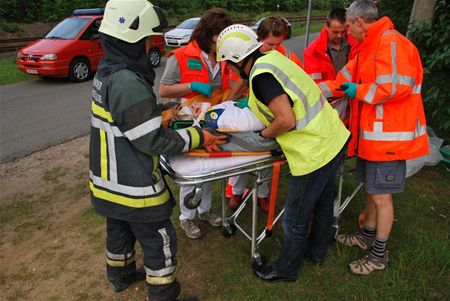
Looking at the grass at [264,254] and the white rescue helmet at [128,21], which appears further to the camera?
the grass at [264,254]

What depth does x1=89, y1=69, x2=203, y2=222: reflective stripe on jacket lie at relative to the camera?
2092mm

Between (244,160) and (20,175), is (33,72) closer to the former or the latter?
(20,175)

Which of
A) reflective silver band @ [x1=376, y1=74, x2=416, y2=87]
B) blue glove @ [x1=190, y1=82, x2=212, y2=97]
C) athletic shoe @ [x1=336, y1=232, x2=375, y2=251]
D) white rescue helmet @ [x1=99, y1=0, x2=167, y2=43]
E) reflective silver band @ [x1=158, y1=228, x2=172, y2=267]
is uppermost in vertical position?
white rescue helmet @ [x1=99, y1=0, x2=167, y2=43]

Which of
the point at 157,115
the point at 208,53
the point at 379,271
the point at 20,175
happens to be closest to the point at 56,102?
the point at 20,175

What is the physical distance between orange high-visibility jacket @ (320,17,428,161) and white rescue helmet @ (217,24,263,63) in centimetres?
83

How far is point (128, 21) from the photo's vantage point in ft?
6.81

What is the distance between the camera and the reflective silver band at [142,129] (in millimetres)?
2123

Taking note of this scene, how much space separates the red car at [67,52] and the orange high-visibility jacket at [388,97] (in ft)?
26.4

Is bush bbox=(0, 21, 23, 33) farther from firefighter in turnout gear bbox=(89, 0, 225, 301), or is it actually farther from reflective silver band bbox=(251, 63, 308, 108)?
reflective silver band bbox=(251, 63, 308, 108)

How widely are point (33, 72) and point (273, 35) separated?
850cm

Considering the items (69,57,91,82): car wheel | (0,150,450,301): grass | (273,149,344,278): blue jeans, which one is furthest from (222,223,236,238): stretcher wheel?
(69,57,91,82): car wheel

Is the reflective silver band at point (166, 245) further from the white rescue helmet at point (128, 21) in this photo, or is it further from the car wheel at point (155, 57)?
the car wheel at point (155, 57)

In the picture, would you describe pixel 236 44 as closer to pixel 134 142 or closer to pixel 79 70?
pixel 134 142

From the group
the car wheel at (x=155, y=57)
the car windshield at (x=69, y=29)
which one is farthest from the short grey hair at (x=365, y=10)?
the car wheel at (x=155, y=57)
